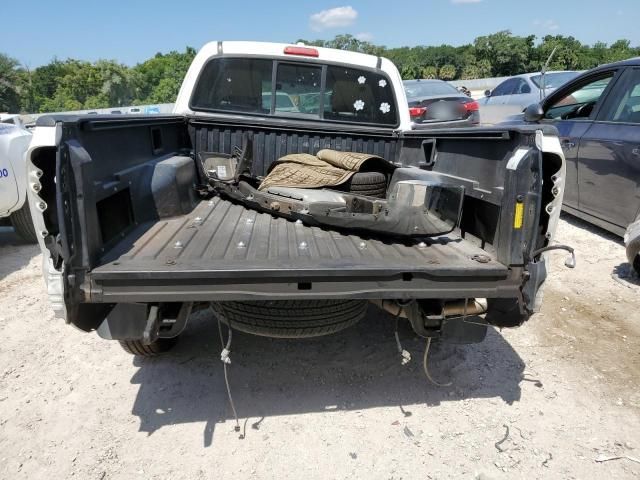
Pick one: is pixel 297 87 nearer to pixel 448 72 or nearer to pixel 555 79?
→ pixel 555 79

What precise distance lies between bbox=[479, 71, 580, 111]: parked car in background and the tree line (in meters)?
22.2

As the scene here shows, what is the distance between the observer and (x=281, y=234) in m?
2.69

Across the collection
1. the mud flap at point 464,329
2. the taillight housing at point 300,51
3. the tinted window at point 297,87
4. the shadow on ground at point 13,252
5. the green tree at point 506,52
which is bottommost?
the shadow on ground at point 13,252

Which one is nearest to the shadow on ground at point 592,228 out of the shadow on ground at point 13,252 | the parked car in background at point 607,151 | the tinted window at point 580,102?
the parked car in background at point 607,151

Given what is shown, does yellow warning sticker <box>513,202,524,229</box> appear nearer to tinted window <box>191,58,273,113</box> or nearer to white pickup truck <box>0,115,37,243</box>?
tinted window <box>191,58,273,113</box>

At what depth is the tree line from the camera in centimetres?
3244

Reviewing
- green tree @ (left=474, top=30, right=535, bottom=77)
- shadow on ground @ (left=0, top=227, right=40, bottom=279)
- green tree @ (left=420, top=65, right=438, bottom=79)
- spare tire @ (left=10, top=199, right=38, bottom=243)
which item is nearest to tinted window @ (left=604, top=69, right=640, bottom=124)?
shadow on ground @ (left=0, top=227, right=40, bottom=279)

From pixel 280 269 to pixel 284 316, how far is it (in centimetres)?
50

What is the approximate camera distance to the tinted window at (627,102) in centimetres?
477

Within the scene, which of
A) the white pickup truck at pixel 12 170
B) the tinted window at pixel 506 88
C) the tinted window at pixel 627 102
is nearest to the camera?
the tinted window at pixel 627 102

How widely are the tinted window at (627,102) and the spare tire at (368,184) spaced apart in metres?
3.08

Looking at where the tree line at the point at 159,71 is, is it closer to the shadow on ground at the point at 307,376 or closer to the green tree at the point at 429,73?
the green tree at the point at 429,73

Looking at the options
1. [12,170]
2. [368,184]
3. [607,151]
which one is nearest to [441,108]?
[607,151]

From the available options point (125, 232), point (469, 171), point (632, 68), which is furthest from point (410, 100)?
point (125, 232)
